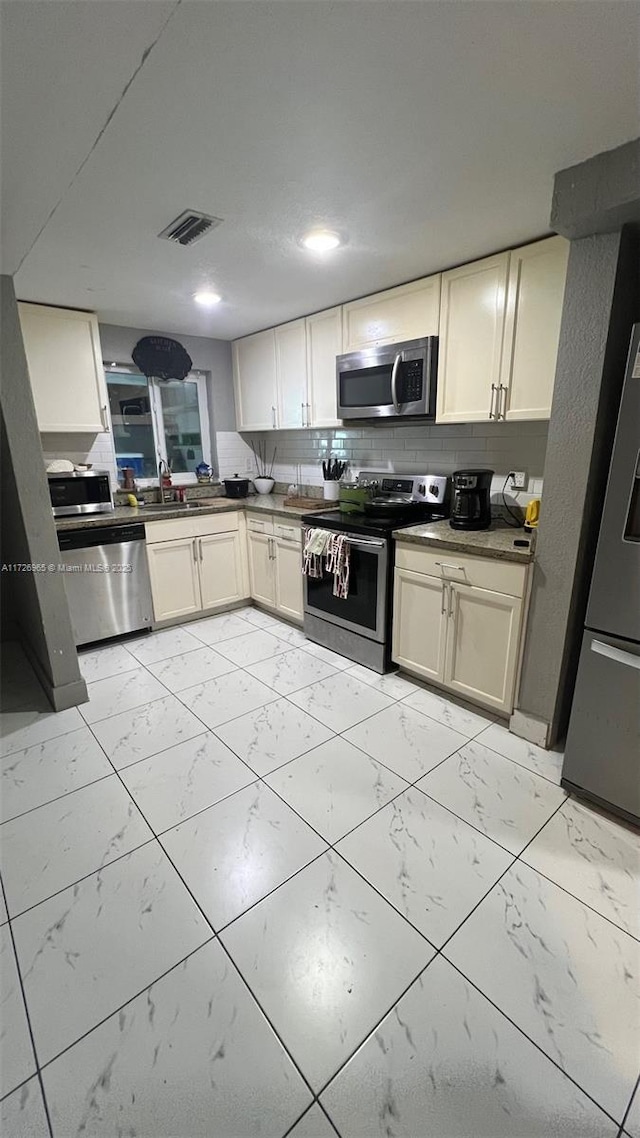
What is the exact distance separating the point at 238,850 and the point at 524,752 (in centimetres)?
134

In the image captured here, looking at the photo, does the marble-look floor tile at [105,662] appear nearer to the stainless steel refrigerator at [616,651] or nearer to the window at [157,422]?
the window at [157,422]

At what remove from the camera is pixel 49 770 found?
207 cm

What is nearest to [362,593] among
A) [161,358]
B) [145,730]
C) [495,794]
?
[495,794]

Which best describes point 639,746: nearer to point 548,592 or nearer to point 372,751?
point 548,592

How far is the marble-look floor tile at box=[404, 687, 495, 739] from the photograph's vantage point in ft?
7.64

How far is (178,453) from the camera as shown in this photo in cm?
416

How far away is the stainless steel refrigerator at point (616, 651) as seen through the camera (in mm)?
1557

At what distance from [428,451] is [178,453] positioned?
7.51ft

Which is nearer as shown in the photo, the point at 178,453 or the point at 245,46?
the point at 245,46

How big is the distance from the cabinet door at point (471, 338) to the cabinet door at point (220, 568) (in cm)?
194

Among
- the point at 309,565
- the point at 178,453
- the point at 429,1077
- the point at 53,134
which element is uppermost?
the point at 53,134

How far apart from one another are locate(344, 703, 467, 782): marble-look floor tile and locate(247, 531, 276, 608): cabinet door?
1.60m

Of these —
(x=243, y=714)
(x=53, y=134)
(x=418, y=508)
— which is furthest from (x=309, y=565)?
(x=53, y=134)

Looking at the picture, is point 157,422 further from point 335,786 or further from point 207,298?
point 335,786
